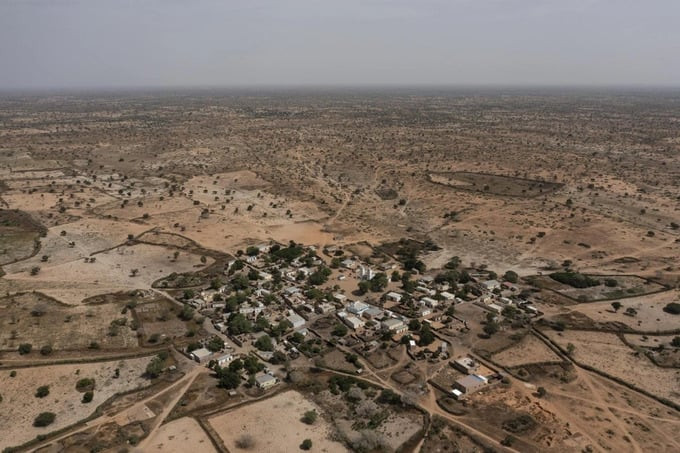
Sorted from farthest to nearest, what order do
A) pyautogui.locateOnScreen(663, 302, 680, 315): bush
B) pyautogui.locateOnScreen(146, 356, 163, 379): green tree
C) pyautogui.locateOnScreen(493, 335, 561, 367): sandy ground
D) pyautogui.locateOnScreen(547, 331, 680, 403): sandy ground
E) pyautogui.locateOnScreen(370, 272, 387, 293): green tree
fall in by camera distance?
1. pyautogui.locateOnScreen(370, 272, 387, 293): green tree
2. pyautogui.locateOnScreen(663, 302, 680, 315): bush
3. pyautogui.locateOnScreen(493, 335, 561, 367): sandy ground
4. pyautogui.locateOnScreen(146, 356, 163, 379): green tree
5. pyautogui.locateOnScreen(547, 331, 680, 403): sandy ground

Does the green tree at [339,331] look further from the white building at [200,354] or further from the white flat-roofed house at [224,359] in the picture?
the white building at [200,354]

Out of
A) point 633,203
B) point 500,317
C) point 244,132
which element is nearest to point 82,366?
point 500,317

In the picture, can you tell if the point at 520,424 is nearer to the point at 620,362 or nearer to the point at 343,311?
the point at 620,362

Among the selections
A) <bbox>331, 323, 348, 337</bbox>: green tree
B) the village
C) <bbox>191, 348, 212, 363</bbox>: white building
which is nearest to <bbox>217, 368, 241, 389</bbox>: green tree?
the village

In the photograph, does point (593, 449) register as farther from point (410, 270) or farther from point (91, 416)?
point (91, 416)

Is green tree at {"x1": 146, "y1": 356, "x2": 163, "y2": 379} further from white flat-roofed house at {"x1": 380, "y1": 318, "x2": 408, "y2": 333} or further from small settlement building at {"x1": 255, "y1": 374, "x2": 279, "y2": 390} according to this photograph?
white flat-roofed house at {"x1": 380, "y1": 318, "x2": 408, "y2": 333}
